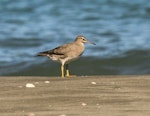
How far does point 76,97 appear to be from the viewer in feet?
30.2

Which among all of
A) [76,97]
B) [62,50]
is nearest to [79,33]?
[62,50]

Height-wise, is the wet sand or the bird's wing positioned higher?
the bird's wing

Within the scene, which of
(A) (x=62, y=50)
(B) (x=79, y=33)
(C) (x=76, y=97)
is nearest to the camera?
(C) (x=76, y=97)

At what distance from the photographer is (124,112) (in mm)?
8195

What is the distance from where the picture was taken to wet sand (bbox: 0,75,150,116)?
8273 millimetres

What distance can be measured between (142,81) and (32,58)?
22.3 feet

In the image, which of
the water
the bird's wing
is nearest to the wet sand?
the bird's wing

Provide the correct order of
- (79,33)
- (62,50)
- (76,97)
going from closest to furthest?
(76,97)
(62,50)
(79,33)

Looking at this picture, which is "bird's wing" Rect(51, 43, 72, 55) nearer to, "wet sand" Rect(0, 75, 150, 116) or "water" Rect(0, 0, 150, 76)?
"wet sand" Rect(0, 75, 150, 116)

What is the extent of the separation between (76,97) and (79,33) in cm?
1226

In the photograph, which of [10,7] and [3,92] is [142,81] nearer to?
[3,92]

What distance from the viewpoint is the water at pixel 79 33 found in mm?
16328

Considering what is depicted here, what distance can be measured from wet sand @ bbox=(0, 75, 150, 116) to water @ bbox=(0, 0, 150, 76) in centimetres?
492

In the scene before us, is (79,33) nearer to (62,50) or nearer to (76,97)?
(62,50)
